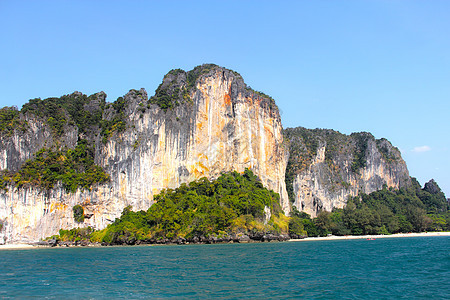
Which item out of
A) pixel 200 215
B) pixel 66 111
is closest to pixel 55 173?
pixel 66 111

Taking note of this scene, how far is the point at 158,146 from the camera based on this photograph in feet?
260

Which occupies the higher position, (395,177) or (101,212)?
(395,177)

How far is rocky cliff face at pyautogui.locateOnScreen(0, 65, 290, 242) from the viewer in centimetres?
7000

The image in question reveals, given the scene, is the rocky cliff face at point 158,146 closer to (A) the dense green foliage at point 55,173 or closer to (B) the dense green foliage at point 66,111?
(B) the dense green foliage at point 66,111

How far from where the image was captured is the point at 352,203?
116 metres

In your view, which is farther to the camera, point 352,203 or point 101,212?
point 352,203

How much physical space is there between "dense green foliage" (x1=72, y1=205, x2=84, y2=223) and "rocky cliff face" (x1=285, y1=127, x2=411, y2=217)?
57004 mm

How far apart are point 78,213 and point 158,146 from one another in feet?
62.1

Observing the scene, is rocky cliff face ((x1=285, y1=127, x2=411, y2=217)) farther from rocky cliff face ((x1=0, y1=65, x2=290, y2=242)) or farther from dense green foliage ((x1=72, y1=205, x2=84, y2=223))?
dense green foliage ((x1=72, y1=205, x2=84, y2=223))

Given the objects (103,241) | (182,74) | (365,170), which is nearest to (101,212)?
(103,241)

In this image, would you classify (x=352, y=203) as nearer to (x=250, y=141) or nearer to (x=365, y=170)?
(x=365, y=170)

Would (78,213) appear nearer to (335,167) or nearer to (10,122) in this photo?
(10,122)

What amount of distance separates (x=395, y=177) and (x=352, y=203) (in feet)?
86.8

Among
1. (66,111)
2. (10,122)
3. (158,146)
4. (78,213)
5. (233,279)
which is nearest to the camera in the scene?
(233,279)
